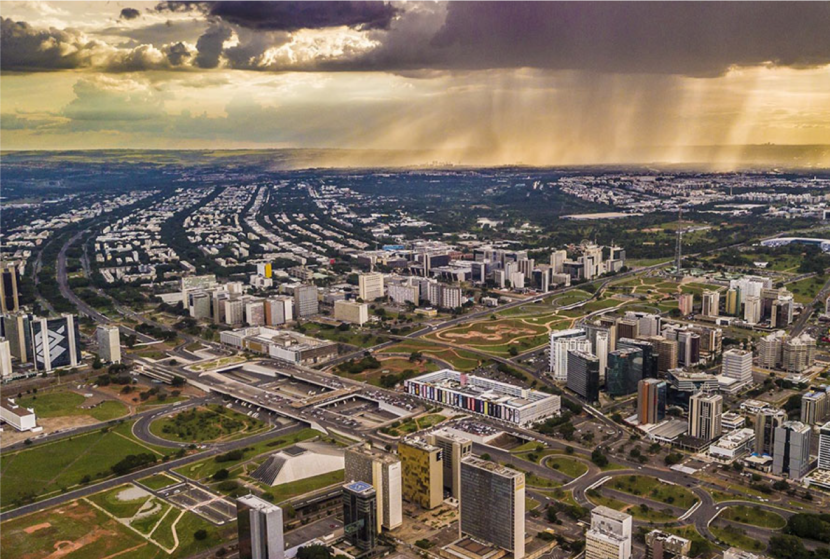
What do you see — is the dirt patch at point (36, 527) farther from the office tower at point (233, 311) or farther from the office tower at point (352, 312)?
the office tower at point (352, 312)

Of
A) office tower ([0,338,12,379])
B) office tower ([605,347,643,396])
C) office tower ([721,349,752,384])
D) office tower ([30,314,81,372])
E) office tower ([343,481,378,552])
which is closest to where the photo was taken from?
office tower ([343,481,378,552])

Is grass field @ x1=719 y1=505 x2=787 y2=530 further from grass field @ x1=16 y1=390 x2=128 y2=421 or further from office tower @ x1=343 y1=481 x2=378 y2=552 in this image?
grass field @ x1=16 y1=390 x2=128 y2=421

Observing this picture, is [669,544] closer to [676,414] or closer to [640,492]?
[640,492]

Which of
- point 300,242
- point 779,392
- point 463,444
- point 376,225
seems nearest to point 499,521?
point 463,444

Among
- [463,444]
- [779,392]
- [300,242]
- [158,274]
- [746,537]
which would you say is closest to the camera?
[746,537]

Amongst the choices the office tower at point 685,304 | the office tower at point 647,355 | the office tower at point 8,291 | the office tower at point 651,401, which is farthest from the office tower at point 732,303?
the office tower at point 8,291

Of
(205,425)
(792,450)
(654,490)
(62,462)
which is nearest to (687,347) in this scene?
(792,450)

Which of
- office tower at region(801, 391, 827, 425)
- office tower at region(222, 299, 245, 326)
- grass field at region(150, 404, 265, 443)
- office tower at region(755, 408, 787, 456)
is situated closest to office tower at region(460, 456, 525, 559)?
office tower at region(755, 408, 787, 456)
